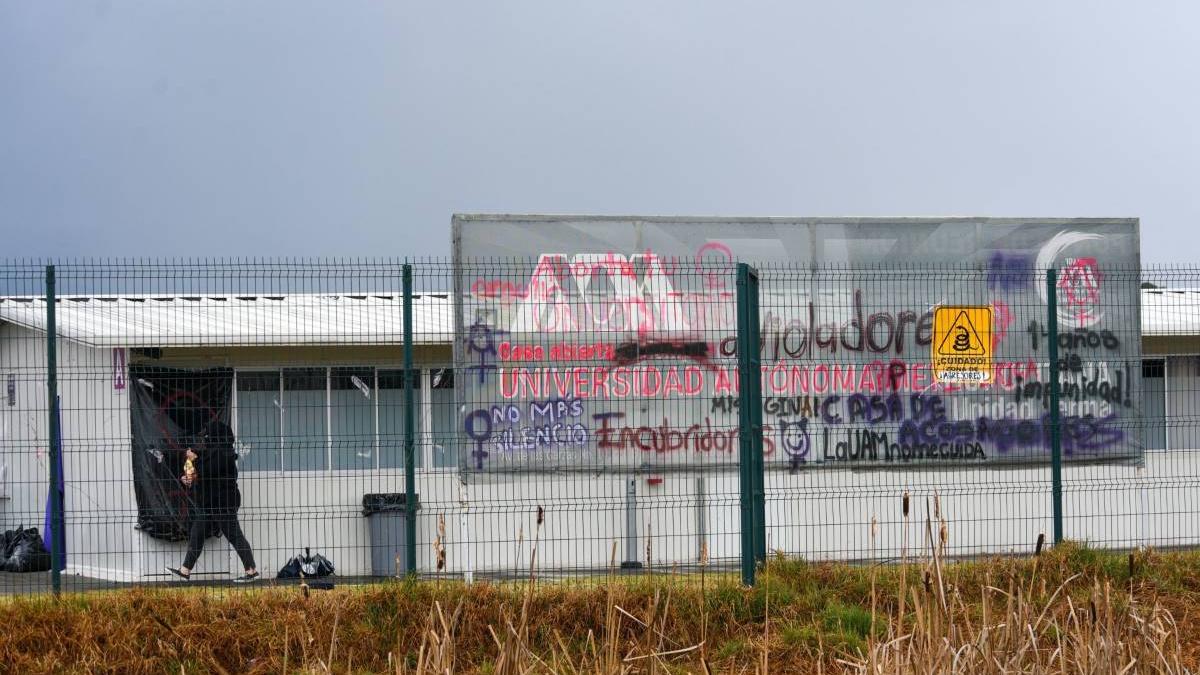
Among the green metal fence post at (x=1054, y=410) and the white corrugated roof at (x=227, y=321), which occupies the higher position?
the white corrugated roof at (x=227, y=321)

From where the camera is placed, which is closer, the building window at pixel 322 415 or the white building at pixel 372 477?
the white building at pixel 372 477

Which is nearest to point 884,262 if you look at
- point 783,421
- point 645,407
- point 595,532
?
point 783,421

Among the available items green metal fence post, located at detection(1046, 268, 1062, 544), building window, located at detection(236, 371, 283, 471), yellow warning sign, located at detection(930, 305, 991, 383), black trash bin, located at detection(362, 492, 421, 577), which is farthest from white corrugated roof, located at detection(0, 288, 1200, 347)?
green metal fence post, located at detection(1046, 268, 1062, 544)

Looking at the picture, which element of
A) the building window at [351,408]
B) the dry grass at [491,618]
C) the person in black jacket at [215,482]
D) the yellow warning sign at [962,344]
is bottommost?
the dry grass at [491,618]

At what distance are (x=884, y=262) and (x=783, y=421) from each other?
74.4 inches

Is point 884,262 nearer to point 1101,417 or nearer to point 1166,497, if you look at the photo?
point 1101,417

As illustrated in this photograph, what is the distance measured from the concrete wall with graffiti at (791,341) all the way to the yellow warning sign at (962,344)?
78mm

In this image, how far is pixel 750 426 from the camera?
9.84 meters

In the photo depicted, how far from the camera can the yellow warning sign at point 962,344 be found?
12109 millimetres

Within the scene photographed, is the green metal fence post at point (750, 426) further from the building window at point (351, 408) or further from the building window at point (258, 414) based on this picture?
the building window at point (351, 408)

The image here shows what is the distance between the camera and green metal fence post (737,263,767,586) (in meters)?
9.70

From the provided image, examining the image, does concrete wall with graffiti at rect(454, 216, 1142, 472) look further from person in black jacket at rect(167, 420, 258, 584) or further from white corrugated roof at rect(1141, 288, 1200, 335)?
white corrugated roof at rect(1141, 288, 1200, 335)

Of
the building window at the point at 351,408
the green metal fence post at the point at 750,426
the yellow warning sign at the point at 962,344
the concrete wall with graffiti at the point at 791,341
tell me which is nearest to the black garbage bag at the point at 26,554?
the building window at the point at 351,408

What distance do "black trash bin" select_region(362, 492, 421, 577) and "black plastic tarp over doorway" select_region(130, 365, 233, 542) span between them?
1525mm
